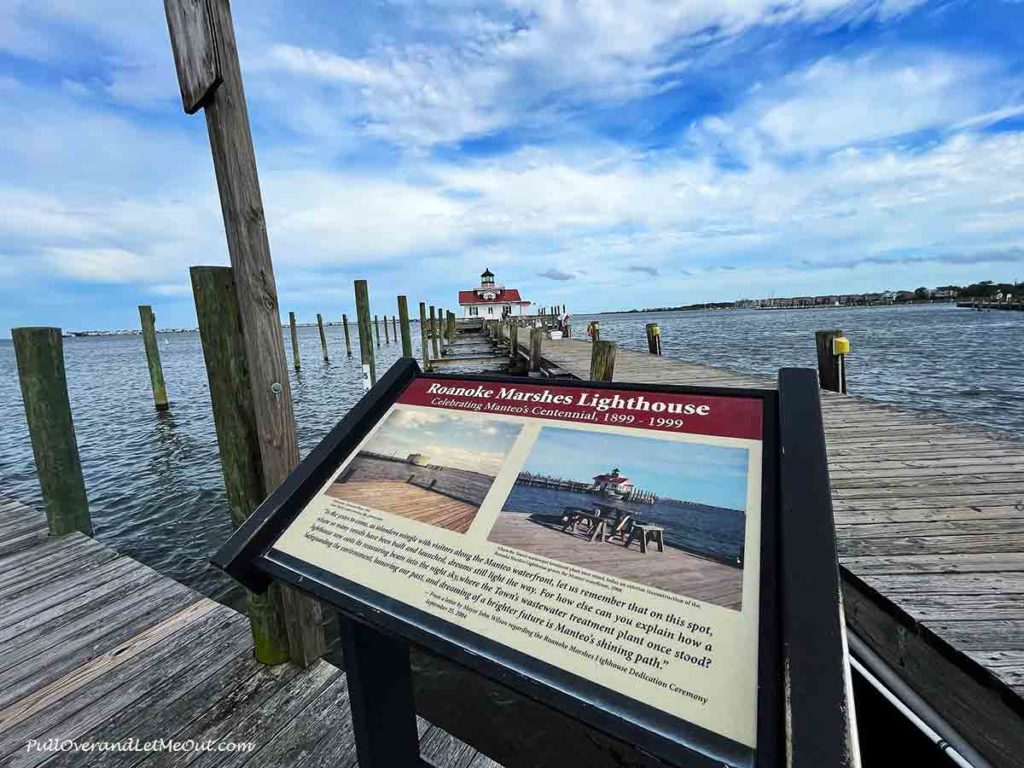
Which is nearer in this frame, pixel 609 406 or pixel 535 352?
pixel 609 406

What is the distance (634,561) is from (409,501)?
693 millimetres

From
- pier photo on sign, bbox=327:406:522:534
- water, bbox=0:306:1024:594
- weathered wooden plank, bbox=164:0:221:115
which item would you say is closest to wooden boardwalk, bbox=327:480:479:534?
pier photo on sign, bbox=327:406:522:534

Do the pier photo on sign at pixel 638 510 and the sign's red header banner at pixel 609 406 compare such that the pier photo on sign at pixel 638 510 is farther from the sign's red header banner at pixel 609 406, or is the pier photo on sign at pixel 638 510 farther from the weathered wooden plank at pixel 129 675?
the weathered wooden plank at pixel 129 675

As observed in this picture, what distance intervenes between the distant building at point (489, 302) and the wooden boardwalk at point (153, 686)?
56.7 m

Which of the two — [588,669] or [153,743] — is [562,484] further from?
[153,743]

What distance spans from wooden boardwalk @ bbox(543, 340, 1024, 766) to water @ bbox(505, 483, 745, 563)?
68.6 inches

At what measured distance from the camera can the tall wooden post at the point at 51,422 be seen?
4141 millimetres

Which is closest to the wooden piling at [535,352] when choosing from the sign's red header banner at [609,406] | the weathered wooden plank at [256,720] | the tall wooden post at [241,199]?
the tall wooden post at [241,199]

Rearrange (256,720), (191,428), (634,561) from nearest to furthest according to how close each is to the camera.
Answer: (634,561) < (256,720) < (191,428)

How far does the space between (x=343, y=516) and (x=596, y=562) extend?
2.67 feet

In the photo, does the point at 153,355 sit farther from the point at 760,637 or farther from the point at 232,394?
the point at 760,637

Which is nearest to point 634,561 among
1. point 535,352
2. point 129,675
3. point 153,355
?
point 129,675

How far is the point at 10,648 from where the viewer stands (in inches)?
116

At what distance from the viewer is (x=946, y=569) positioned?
2559 mm
